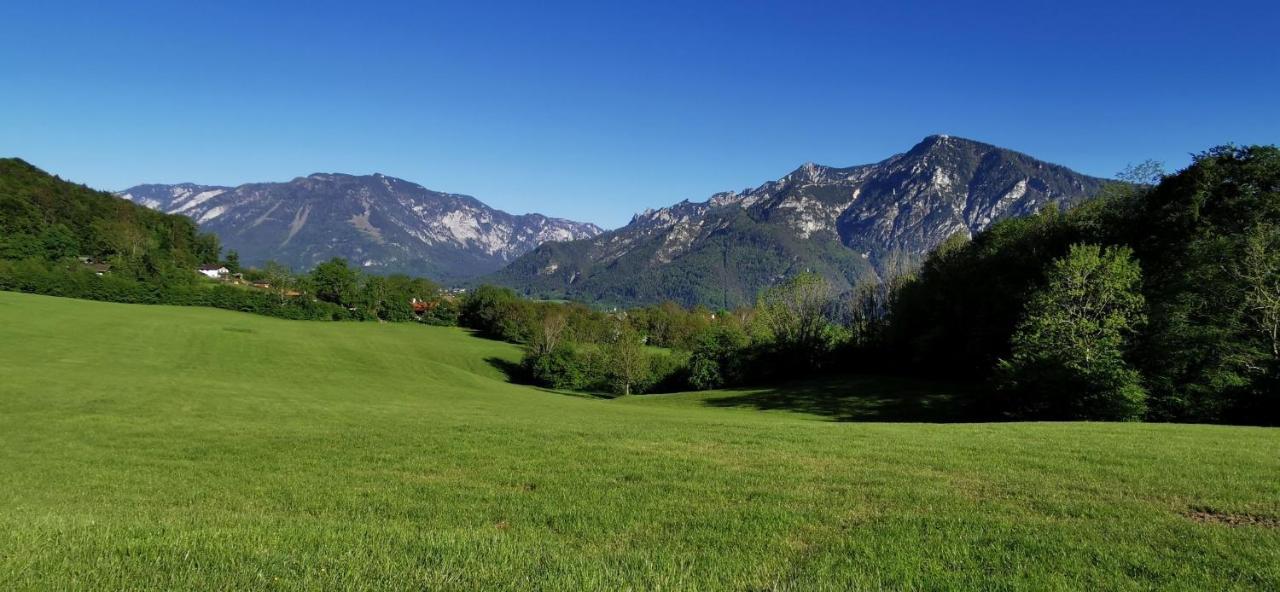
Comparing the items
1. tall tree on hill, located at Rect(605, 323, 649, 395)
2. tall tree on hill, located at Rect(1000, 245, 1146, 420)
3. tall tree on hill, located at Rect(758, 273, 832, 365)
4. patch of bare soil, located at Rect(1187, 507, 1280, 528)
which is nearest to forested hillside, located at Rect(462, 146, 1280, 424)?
tall tree on hill, located at Rect(1000, 245, 1146, 420)

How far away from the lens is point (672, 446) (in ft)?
52.7

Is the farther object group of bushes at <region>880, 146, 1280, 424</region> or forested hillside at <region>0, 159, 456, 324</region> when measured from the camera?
forested hillside at <region>0, 159, 456, 324</region>

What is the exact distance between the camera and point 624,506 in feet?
31.4

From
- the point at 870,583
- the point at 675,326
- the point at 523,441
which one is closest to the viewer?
the point at 870,583

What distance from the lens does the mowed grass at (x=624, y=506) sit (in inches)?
238

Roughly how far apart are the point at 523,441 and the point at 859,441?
9.60m

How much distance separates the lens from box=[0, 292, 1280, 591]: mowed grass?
6.05m

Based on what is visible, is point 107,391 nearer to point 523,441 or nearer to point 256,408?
point 256,408

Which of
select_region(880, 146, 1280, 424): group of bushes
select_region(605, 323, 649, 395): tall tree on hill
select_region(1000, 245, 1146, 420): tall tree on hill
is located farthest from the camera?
select_region(605, 323, 649, 395): tall tree on hill

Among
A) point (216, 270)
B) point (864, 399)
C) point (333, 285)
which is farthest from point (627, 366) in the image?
Result: point (216, 270)

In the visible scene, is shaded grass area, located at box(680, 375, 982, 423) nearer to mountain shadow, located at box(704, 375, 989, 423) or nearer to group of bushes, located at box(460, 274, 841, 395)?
mountain shadow, located at box(704, 375, 989, 423)

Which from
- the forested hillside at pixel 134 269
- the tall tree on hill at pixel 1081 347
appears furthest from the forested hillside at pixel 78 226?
the tall tree on hill at pixel 1081 347

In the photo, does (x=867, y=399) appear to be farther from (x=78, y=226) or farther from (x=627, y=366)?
(x=78, y=226)

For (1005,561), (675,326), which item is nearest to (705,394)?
(1005,561)
